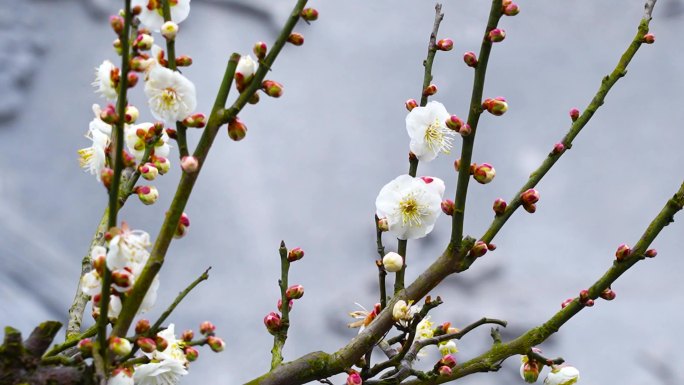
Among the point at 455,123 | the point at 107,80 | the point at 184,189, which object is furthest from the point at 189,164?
the point at 455,123

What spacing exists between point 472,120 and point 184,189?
0.89ft

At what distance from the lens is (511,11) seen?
0.79 m

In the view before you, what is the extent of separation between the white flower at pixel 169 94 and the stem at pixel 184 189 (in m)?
0.03

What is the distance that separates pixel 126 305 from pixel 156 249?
0.05 metres

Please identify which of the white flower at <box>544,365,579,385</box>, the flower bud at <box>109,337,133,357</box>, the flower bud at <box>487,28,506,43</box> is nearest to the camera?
the flower bud at <box>109,337,133,357</box>

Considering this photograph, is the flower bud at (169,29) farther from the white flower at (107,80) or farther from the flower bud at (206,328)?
the flower bud at (206,328)

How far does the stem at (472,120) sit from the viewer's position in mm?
771

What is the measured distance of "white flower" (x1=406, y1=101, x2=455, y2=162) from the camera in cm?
89

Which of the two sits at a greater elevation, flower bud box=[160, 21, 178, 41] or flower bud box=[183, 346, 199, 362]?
flower bud box=[160, 21, 178, 41]

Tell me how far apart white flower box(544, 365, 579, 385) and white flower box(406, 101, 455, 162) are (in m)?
0.25

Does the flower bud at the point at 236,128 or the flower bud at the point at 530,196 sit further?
the flower bud at the point at 530,196

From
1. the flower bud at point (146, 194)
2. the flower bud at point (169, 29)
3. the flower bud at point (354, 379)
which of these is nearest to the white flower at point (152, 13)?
the flower bud at point (169, 29)

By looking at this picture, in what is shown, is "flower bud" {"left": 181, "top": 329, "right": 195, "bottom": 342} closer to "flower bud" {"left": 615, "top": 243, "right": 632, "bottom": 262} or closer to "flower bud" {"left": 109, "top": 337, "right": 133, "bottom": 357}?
"flower bud" {"left": 109, "top": 337, "right": 133, "bottom": 357}

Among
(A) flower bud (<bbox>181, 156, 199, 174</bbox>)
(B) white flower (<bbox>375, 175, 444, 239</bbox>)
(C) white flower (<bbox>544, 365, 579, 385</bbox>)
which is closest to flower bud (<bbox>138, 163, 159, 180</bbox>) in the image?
(A) flower bud (<bbox>181, 156, 199, 174</bbox>)
